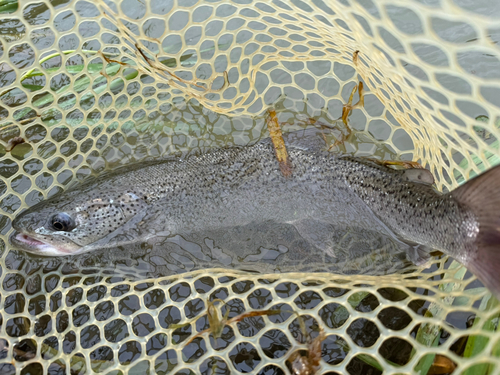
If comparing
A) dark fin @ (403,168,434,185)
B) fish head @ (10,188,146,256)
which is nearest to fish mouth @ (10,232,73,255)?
fish head @ (10,188,146,256)

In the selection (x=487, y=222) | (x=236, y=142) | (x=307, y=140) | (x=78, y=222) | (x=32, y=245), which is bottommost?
(x=32, y=245)

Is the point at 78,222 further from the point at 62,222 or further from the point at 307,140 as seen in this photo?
the point at 307,140

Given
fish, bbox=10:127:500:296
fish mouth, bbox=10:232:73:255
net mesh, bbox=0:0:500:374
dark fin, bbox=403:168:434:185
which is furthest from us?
fish mouth, bbox=10:232:73:255

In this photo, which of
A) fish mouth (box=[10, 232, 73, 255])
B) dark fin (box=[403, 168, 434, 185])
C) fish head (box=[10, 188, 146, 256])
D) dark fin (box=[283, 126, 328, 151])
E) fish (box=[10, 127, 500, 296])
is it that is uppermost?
dark fin (box=[403, 168, 434, 185])

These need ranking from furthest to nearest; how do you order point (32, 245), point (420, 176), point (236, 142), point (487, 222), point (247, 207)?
point (236, 142) < point (247, 207) < point (32, 245) < point (420, 176) < point (487, 222)

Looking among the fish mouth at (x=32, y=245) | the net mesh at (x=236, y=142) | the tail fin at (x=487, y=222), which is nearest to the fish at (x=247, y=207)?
the fish mouth at (x=32, y=245)

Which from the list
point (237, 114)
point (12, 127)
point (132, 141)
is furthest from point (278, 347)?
point (12, 127)

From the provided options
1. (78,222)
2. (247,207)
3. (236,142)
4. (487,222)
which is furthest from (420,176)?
(78,222)

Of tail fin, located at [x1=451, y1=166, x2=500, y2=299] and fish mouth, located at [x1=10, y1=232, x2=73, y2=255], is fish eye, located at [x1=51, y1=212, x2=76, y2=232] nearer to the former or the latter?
fish mouth, located at [x1=10, y1=232, x2=73, y2=255]

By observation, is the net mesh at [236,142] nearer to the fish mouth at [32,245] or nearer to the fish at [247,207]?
the fish mouth at [32,245]
